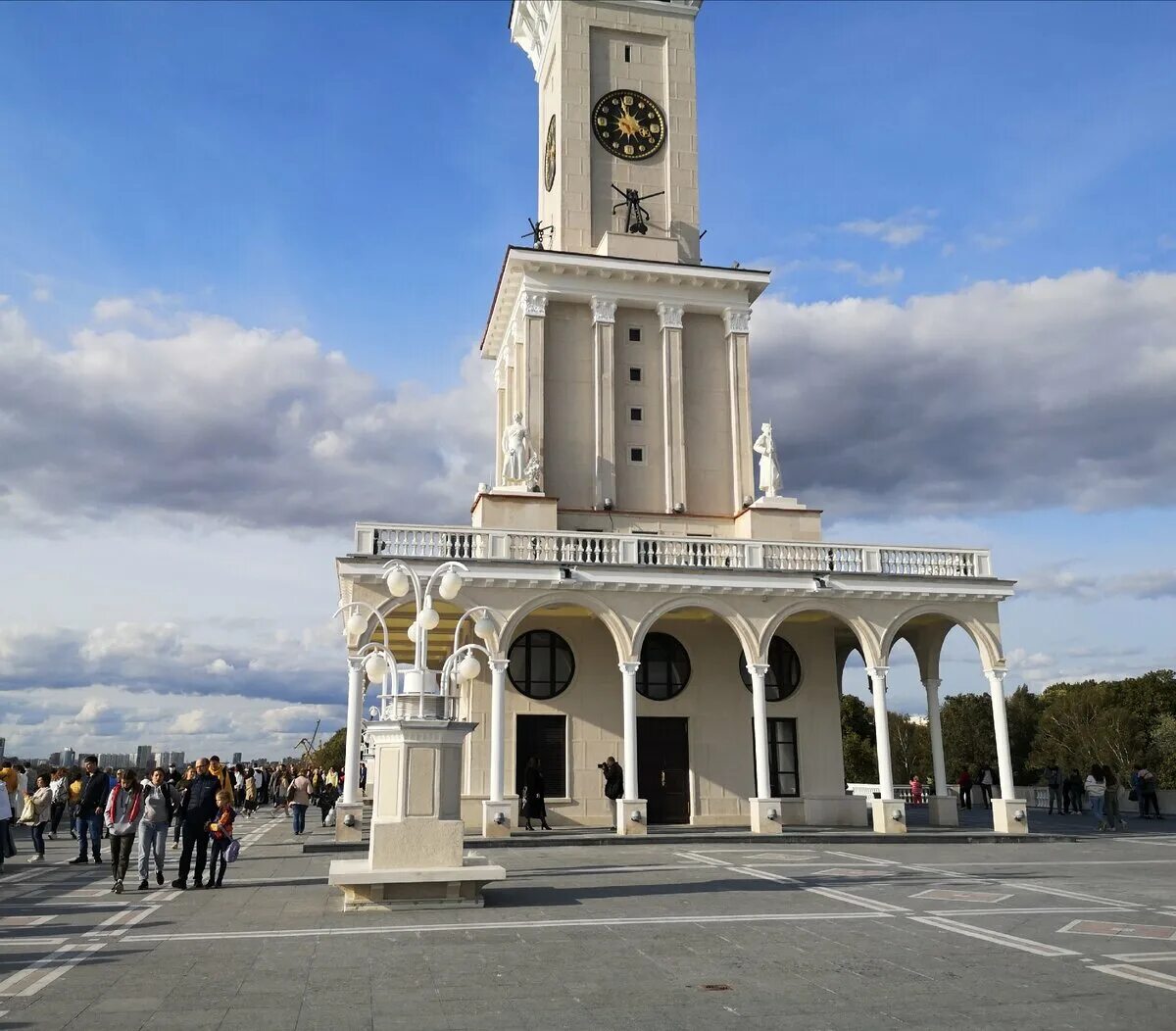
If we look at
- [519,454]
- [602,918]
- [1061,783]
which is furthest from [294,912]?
[1061,783]

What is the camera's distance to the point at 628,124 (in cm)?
3500

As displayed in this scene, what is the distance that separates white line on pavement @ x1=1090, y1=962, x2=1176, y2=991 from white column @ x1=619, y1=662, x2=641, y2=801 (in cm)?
1516

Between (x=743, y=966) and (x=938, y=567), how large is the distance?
19711mm

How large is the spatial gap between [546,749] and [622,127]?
68.2 ft

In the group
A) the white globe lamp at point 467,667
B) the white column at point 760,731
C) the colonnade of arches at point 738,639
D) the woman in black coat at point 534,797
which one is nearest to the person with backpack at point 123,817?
the white globe lamp at point 467,667

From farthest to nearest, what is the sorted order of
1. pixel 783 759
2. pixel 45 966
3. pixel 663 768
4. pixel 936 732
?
pixel 936 732
pixel 783 759
pixel 663 768
pixel 45 966

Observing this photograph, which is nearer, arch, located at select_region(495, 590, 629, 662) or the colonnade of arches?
the colonnade of arches

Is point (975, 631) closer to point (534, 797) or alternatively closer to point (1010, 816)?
point (1010, 816)

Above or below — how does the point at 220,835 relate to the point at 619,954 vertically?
above

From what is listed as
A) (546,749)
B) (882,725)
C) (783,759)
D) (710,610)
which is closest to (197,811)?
(546,749)

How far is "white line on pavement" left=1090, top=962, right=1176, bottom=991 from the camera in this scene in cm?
849

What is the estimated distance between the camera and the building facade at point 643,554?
2488 cm

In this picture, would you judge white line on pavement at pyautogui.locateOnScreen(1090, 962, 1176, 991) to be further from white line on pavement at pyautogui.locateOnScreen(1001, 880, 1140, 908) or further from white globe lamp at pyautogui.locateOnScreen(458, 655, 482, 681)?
white globe lamp at pyautogui.locateOnScreen(458, 655, 482, 681)

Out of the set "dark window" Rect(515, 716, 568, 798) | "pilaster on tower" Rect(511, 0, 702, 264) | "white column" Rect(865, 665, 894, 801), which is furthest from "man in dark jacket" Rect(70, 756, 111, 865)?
"pilaster on tower" Rect(511, 0, 702, 264)
